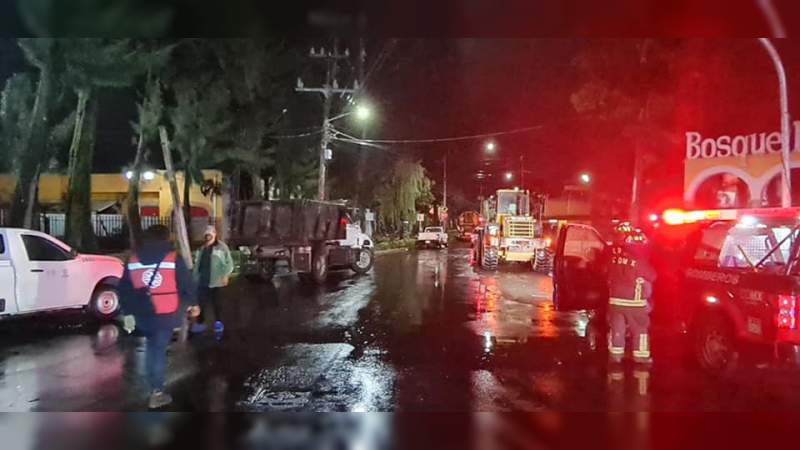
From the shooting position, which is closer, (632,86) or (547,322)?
(547,322)

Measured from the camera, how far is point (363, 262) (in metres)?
23.7

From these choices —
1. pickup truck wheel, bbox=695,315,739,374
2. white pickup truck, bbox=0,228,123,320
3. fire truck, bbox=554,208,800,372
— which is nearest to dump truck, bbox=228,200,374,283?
white pickup truck, bbox=0,228,123,320

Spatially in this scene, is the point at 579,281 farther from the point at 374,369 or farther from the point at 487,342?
the point at 374,369

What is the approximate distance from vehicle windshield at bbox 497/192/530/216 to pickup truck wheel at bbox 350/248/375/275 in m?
5.22

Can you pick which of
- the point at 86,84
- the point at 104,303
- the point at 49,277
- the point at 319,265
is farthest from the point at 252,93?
the point at 49,277

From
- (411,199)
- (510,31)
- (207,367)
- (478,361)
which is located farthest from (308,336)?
(411,199)

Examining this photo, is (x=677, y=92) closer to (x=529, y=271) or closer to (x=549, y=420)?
(x=529, y=271)

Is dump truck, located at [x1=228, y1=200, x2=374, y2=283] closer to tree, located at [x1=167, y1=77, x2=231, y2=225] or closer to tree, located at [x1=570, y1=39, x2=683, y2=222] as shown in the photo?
tree, located at [x1=167, y1=77, x2=231, y2=225]

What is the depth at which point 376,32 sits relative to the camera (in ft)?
25.4

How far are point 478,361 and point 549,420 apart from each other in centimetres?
274

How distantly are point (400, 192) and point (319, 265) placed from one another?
1880 centimetres

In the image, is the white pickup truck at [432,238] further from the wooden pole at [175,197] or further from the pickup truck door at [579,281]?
the pickup truck door at [579,281]

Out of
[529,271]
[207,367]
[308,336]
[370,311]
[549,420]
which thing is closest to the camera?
[549,420]

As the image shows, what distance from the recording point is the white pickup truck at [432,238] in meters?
46.5
